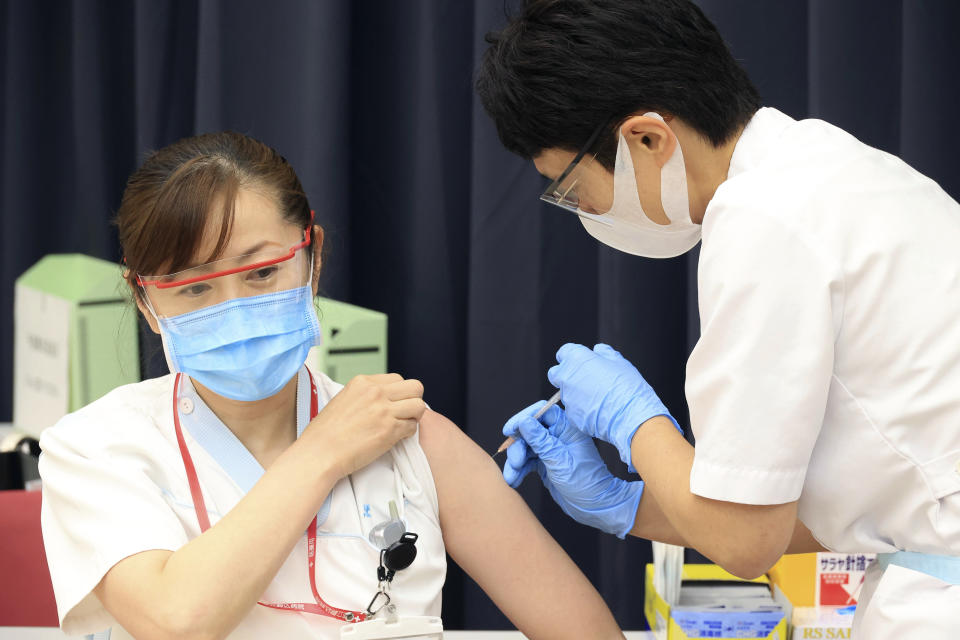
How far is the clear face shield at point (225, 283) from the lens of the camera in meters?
1.29

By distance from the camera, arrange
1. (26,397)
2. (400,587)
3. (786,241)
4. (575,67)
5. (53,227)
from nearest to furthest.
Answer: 1. (786,241)
2. (575,67)
3. (400,587)
4. (26,397)
5. (53,227)

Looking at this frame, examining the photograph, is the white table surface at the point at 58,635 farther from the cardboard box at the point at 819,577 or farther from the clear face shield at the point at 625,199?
the clear face shield at the point at 625,199

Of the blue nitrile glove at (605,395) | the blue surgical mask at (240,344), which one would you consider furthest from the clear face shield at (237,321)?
the blue nitrile glove at (605,395)

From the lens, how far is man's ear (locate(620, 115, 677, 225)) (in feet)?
3.70

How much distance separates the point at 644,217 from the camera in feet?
4.07

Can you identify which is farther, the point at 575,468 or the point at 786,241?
the point at 575,468

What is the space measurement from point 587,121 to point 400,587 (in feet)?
2.12

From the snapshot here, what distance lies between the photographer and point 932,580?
3.51 ft

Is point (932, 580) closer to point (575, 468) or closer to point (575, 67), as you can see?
point (575, 468)

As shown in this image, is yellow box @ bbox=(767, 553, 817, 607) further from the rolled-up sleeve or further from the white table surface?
the rolled-up sleeve

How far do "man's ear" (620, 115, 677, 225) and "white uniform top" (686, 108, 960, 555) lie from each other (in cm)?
11

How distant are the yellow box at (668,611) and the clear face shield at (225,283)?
2.33ft

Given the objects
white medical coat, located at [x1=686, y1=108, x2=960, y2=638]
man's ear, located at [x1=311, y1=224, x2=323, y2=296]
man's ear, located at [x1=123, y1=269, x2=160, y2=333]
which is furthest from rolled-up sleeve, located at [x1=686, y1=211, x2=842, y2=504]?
man's ear, located at [x1=123, y1=269, x2=160, y2=333]

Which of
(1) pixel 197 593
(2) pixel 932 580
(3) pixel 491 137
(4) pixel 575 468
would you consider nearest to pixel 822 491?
(2) pixel 932 580
